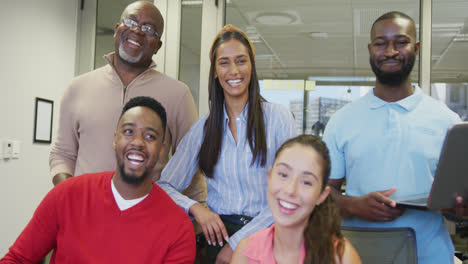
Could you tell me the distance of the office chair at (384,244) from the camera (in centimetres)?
157

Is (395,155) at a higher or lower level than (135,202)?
higher

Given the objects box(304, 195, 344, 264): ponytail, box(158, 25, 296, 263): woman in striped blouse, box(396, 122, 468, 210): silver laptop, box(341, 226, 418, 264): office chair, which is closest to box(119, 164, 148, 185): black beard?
box(158, 25, 296, 263): woman in striped blouse

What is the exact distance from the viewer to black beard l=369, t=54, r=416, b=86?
1.78 m

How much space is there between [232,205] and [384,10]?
251cm

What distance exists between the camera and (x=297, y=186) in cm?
145

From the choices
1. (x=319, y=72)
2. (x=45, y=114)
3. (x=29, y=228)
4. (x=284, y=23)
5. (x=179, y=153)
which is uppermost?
(x=284, y=23)

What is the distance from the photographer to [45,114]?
360 cm

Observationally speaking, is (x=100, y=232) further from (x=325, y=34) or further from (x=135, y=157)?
(x=325, y=34)

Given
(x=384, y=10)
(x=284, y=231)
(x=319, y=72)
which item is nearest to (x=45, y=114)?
(x=319, y=72)

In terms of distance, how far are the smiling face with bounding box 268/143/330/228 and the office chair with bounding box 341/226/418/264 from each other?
0.86 feet

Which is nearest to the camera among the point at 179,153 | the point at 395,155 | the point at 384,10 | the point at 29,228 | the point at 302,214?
the point at 302,214

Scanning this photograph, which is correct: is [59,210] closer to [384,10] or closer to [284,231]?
[284,231]

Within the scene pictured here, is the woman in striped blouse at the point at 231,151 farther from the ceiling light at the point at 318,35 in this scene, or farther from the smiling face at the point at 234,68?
the ceiling light at the point at 318,35

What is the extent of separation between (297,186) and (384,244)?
18.2 inches
